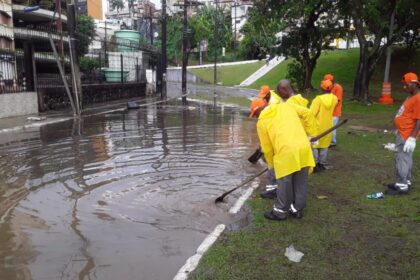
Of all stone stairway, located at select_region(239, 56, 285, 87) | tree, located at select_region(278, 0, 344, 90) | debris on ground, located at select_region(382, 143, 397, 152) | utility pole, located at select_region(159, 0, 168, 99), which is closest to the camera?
debris on ground, located at select_region(382, 143, 397, 152)

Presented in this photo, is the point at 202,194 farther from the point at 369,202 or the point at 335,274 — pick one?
the point at 335,274

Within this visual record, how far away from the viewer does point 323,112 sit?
8281mm

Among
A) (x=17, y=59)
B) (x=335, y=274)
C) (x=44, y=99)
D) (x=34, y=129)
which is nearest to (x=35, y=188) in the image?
(x=335, y=274)

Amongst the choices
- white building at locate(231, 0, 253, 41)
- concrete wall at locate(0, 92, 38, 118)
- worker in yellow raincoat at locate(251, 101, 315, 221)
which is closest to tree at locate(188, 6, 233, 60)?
white building at locate(231, 0, 253, 41)

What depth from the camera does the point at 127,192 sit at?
22.3 ft

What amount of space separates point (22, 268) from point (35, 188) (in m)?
3.00

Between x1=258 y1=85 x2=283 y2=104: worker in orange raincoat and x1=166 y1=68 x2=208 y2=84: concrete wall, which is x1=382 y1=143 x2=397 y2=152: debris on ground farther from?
x1=166 y1=68 x2=208 y2=84: concrete wall

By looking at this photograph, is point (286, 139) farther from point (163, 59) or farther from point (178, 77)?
point (178, 77)

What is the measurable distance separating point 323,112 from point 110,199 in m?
4.09

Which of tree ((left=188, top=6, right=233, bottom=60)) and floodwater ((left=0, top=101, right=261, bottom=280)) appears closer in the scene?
Result: floodwater ((left=0, top=101, right=261, bottom=280))

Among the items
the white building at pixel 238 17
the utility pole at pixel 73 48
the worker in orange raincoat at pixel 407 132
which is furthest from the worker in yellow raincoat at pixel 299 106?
the white building at pixel 238 17

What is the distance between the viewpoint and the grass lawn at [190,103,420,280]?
13.5 ft

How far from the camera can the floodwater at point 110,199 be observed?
4430 mm

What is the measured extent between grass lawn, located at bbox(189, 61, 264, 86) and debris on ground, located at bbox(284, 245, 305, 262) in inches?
1999
